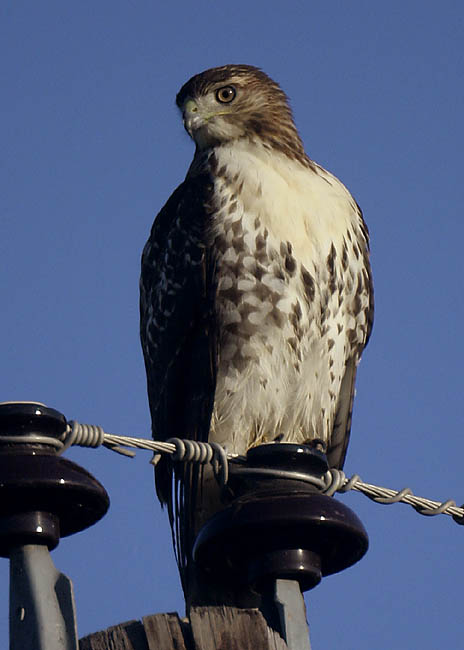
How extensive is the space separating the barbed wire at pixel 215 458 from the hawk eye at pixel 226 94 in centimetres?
365

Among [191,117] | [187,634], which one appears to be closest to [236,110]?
[191,117]

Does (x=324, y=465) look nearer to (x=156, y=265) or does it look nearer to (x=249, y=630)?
(x=249, y=630)

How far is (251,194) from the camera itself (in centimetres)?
650

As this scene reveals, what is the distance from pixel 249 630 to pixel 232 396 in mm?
3532

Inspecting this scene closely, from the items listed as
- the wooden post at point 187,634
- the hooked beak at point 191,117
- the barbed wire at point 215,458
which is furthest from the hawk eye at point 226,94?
the wooden post at point 187,634

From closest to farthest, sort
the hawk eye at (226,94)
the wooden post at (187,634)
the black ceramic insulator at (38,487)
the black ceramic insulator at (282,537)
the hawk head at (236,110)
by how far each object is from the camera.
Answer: the wooden post at (187,634)
the black ceramic insulator at (38,487)
the black ceramic insulator at (282,537)
the hawk head at (236,110)
the hawk eye at (226,94)

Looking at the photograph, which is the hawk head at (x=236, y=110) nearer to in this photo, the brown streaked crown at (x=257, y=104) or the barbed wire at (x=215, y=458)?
the brown streaked crown at (x=257, y=104)

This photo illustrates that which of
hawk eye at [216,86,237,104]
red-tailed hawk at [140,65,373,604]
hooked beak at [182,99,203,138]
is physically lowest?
red-tailed hawk at [140,65,373,604]

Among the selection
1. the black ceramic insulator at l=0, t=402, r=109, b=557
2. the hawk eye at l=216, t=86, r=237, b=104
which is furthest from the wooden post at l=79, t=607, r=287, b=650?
the hawk eye at l=216, t=86, r=237, b=104

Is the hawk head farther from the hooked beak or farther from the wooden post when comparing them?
the wooden post

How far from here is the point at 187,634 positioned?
2.91 metres

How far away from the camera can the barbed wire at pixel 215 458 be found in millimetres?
3496

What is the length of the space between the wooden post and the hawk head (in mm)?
4406

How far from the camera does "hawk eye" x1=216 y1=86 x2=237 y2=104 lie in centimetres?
731
